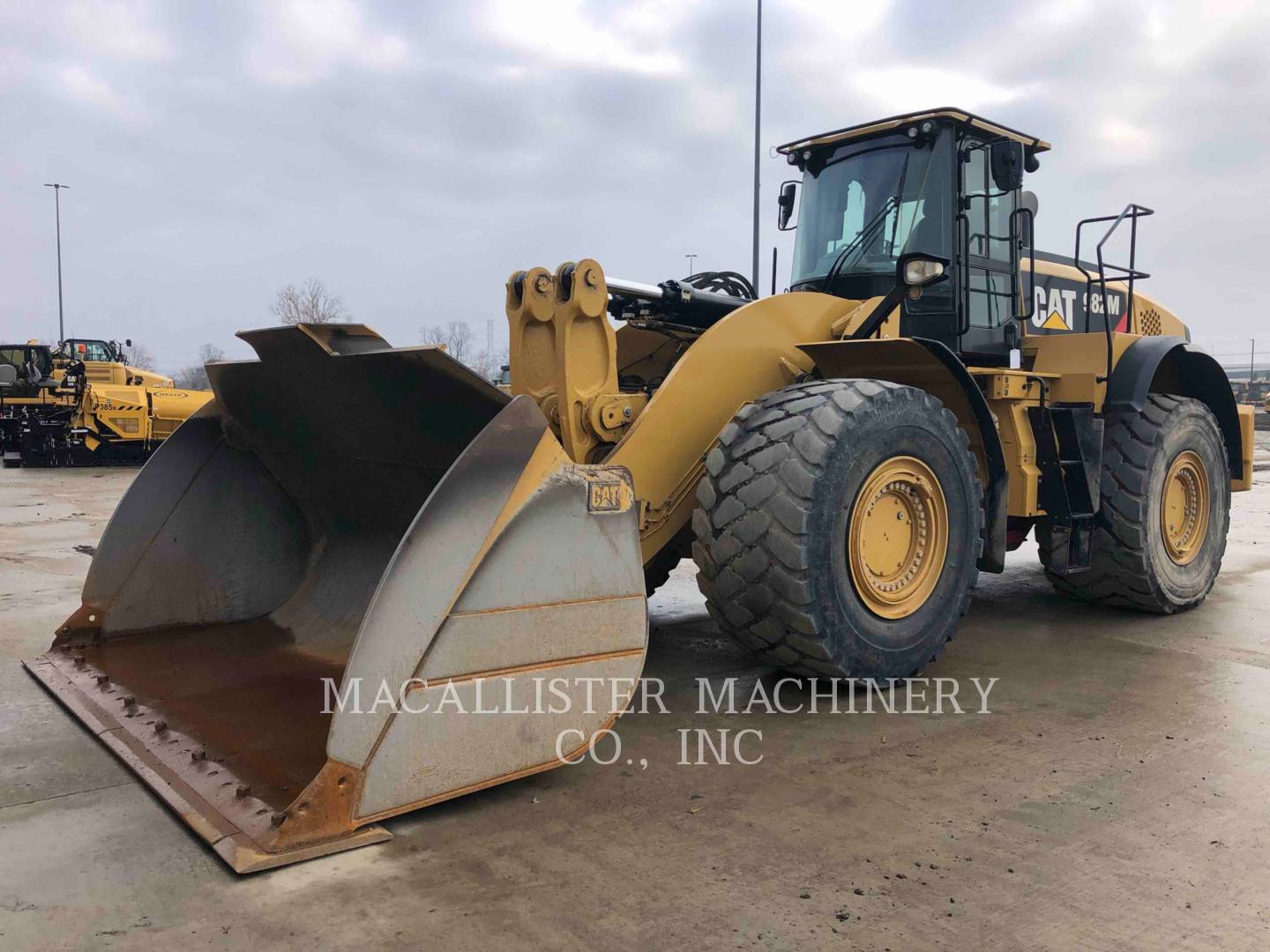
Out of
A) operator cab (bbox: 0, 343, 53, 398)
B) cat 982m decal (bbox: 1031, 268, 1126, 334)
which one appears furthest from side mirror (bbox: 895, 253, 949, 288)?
operator cab (bbox: 0, 343, 53, 398)

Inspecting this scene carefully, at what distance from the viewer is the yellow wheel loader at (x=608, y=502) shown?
9.37 ft

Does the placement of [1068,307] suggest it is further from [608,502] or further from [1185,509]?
[608,502]

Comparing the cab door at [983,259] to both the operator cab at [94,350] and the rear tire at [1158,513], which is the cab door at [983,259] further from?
→ the operator cab at [94,350]

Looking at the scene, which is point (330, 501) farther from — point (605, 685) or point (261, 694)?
point (605, 685)

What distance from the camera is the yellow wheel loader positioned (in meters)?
2.86

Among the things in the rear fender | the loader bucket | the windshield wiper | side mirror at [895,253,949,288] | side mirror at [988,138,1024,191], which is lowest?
the loader bucket

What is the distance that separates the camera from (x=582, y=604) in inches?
122

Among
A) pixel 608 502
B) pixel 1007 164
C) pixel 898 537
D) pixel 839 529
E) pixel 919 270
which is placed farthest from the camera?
pixel 1007 164

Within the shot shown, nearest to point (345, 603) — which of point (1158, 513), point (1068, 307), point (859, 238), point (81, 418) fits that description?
point (859, 238)

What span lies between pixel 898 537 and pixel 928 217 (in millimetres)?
1803

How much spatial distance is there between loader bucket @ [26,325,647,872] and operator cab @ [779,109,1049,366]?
Result: 244 centimetres

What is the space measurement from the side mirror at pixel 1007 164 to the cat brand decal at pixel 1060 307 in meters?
1.11

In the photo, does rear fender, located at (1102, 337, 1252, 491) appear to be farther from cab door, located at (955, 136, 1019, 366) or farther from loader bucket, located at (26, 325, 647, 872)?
loader bucket, located at (26, 325, 647, 872)

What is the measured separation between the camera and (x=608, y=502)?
10.5 ft
